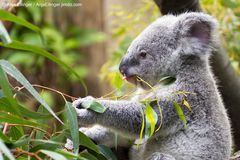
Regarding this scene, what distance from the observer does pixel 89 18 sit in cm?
669

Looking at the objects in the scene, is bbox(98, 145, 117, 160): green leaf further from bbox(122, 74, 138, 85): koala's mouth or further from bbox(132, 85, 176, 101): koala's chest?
bbox(122, 74, 138, 85): koala's mouth

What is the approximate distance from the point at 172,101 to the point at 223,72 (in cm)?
115

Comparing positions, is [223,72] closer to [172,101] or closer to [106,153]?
[172,101]

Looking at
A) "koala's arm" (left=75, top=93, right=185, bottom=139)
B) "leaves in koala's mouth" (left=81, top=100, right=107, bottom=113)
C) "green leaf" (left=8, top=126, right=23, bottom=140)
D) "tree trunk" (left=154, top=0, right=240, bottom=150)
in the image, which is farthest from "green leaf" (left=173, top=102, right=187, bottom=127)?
"tree trunk" (left=154, top=0, right=240, bottom=150)

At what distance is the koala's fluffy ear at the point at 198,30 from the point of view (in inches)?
107

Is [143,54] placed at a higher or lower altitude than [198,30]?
lower

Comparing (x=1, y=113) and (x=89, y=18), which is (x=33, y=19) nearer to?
(x=89, y=18)

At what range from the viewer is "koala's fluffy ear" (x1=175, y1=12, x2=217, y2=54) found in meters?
2.73

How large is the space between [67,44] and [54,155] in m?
4.46

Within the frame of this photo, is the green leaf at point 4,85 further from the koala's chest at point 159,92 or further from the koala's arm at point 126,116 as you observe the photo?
the koala's chest at point 159,92

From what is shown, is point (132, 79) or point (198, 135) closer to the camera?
point (198, 135)

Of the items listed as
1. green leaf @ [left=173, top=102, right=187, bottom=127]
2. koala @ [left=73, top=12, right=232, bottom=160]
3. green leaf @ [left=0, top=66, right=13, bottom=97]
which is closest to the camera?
green leaf @ [left=0, top=66, right=13, bottom=97]

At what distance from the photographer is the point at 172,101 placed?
2.50 meters

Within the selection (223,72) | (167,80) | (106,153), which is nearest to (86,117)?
(106,153)
